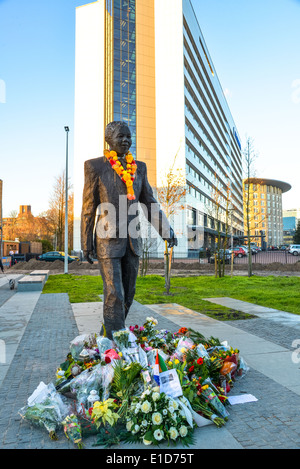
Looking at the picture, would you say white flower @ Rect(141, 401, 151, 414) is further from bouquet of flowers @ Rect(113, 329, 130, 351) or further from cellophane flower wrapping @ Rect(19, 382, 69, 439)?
bouquet of flowers @ Rect(113, 329, 130, 351)

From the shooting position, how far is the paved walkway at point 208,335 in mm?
2395

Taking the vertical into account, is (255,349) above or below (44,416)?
below

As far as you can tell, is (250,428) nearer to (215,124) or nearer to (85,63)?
(85,63)

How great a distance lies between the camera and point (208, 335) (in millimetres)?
5379

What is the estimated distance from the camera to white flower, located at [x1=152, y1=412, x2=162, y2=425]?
7.79 feet

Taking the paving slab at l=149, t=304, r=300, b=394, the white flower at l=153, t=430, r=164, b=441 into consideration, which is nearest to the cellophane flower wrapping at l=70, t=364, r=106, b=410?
the white flower at l=153, t=430, r=164, b=441

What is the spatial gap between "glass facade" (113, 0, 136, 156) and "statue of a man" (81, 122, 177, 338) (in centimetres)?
3428

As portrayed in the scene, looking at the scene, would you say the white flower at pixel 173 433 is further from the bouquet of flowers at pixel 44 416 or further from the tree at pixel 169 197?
the tree at pixel 169 197

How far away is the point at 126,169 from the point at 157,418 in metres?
2.58

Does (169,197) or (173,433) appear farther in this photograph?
(169,197)

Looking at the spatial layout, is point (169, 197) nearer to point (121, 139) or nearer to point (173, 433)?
point (121, 139)

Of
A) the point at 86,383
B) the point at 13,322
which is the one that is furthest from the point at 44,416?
the point at 13,322

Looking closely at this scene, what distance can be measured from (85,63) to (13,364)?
4376 cm

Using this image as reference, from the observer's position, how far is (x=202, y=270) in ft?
76.4
